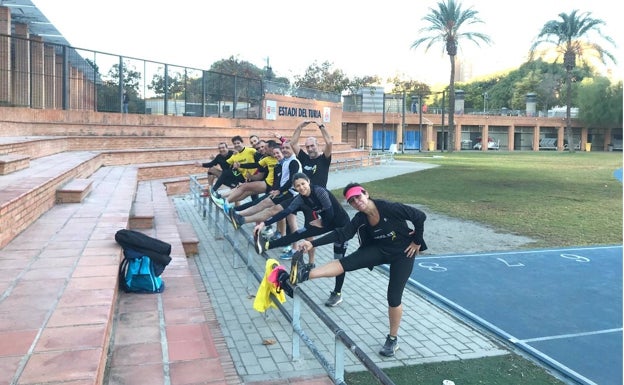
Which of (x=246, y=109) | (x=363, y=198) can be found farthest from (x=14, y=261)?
(x=246, y=109)

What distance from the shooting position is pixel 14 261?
507 cm

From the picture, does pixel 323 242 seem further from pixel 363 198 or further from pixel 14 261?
pixel 14 261

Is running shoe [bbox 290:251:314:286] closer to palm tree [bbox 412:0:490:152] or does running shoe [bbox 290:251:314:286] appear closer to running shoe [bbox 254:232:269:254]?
running shoe [bbox 254:232:269:254]

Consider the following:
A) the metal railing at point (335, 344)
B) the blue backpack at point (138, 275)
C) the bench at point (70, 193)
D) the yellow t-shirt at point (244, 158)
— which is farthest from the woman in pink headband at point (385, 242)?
the yellow t-shirt at point (244, 158)

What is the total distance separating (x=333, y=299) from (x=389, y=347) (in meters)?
1.48

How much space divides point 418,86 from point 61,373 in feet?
265

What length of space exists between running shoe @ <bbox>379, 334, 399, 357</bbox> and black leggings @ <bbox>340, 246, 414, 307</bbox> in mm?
340

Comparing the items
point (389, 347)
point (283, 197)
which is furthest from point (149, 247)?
point (283, 197)

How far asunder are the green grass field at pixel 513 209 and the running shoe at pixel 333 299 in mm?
1744

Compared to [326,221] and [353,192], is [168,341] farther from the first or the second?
[326,221]

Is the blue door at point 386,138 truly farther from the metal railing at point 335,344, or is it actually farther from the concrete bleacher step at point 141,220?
the metal railing at point 335,344

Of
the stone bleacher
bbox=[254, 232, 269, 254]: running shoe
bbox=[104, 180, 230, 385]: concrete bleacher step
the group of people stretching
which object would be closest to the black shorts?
the group of people stretching

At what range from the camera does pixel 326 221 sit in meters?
6.35

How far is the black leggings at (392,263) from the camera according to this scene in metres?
5.06
